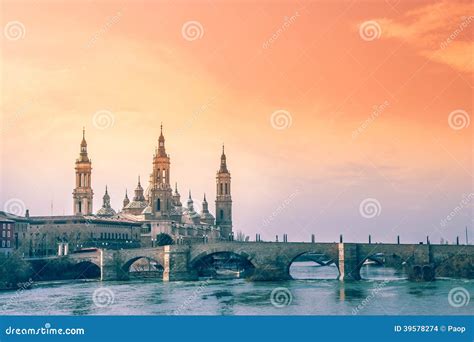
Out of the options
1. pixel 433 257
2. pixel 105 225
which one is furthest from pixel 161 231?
pixel 433 257

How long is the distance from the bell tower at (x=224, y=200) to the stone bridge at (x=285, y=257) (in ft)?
127

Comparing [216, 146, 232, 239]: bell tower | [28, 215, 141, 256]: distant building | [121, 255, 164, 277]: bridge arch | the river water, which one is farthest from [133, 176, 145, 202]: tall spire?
the river water

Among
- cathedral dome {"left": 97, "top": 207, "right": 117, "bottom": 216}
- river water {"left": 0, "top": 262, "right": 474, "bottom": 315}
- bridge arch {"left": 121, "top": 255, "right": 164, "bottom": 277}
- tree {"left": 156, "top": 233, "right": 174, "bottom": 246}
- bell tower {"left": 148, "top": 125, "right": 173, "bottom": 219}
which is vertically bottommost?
river water {"left": 0, "top": 262, "right": 474, "bottom": 315}

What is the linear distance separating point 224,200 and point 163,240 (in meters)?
19.4

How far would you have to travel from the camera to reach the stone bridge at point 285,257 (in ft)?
159

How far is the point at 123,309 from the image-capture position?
105 feet

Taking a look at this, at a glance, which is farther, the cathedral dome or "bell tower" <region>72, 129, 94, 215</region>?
the cathedral dome

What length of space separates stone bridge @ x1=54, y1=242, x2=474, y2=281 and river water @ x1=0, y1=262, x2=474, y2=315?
5.65 feet

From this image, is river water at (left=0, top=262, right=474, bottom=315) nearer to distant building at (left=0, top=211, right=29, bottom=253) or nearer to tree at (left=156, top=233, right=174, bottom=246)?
distant building at (left=0, top=211, right=29, bottom=253)

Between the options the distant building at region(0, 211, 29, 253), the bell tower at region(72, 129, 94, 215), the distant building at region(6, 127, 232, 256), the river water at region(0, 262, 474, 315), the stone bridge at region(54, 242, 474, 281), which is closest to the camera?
the river water at region(0, 262, 474, 315)

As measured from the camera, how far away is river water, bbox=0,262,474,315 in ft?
102

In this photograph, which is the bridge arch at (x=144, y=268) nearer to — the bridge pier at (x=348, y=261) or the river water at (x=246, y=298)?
the river water at (x=246, y=298)

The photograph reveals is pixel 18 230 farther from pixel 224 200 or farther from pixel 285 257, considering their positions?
pixel 224 200
